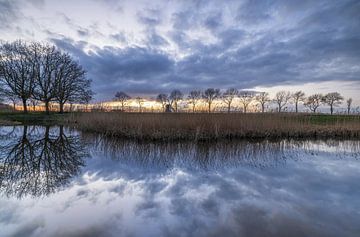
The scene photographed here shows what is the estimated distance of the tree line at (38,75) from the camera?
22.9m

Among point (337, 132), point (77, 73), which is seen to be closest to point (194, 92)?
point (77, 73)

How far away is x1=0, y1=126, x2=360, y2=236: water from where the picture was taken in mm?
2629

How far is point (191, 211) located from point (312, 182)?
290 centimetres

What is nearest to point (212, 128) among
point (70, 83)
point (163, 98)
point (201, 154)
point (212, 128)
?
point (212, 128)

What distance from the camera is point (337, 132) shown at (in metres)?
11.7

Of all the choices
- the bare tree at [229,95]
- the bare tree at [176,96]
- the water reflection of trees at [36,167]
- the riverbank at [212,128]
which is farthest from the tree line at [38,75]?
the bare tree at [229,95]

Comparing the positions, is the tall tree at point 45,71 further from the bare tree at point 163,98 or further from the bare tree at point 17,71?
the bare tree at point 163,98

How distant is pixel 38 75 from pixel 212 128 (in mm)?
22580

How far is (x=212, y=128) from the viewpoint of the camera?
9.78 m

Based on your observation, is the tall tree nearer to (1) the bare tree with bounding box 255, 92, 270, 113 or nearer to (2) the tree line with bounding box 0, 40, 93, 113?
(2) the tree line with bounding box 0, 40, 93, 113

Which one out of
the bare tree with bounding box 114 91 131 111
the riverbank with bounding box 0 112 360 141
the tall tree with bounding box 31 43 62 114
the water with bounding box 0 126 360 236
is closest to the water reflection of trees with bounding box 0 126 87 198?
the water with bounding box 0 126 360 236

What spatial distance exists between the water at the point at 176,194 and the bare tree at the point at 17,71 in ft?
67.3

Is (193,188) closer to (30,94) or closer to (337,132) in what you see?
(337,132)

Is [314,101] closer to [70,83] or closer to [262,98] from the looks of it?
[262,98]
